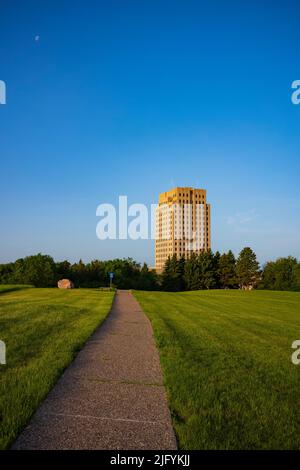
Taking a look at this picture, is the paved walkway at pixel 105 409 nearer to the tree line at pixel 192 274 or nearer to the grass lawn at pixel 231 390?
the grass lawn at pixel 231 390

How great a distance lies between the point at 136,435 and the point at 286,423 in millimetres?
2224

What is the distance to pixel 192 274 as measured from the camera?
8038cm

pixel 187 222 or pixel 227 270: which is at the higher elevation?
pixel 187 222

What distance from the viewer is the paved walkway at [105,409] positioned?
3.72 metres

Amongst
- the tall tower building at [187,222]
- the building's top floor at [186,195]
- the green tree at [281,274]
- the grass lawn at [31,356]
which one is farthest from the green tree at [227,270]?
the building's top floor at [186,195]

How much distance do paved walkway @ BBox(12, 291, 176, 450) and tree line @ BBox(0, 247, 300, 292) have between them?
224 feet

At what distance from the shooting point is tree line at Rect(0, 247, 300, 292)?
73.8 m

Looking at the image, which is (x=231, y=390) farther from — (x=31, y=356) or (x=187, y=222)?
(x=187, y=222)

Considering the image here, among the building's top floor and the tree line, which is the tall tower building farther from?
the tree line

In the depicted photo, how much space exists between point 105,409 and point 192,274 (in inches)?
3035

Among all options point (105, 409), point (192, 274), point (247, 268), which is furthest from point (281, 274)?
point (105, 409)

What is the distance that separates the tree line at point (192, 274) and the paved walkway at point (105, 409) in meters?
68.2

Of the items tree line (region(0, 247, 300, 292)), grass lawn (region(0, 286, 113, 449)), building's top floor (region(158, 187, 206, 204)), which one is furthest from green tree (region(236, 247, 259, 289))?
building's top floor (region(158, 187, 206, 204))
